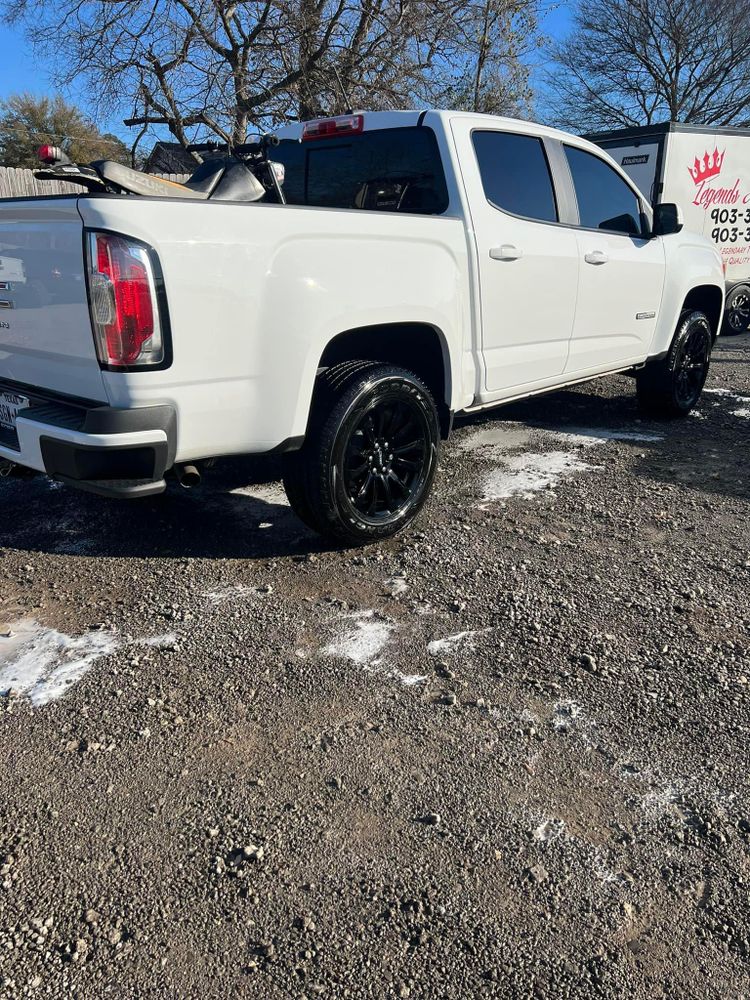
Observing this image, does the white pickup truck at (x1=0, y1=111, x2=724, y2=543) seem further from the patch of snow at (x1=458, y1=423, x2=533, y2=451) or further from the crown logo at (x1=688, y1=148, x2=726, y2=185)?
the crown logo at (x1=688, y1=148, x2=726, y2=185)

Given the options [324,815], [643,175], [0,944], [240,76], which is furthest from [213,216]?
[240,76]

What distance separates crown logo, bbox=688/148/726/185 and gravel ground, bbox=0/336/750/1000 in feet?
30.5

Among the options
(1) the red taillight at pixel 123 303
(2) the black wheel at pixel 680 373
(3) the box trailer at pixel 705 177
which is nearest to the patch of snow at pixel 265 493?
(1) the red taillight at pixel 123 303

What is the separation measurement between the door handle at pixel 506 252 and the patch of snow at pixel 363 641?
206 cm

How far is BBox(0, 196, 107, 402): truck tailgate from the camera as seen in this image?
271 cm

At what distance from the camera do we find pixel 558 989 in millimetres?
1660

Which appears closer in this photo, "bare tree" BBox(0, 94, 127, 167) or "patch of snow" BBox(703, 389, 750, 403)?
"patch of snow" BBox(703, 389, 750, 403)

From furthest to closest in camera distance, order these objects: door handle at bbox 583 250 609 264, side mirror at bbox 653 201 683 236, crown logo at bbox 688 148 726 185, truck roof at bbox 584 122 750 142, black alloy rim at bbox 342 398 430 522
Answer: crown logo at bbox 688 148 726 185 < truck roof at bbox 584 122 750 142 < side mirror at bbox 653 201 683 236 < door handle at bbox 583 250 609 264 < black alloy rim at bbox 342 398 430 522

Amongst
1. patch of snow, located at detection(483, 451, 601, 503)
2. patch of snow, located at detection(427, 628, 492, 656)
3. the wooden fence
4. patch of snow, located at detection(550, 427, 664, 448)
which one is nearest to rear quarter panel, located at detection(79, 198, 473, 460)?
patch of snow, located at detection(427, 628, 492, 656)

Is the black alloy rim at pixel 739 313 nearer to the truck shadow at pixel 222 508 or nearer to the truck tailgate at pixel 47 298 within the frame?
the truck shadow at pixel 222 508

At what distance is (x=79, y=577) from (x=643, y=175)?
10903mm

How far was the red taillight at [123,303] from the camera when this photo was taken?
2.59 metres

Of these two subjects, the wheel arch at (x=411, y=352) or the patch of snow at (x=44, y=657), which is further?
the wheel arch at (x=411, y=352)

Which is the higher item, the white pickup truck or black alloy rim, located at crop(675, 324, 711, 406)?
the white pickup truck
